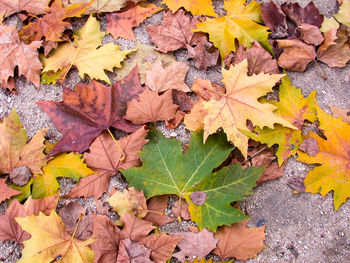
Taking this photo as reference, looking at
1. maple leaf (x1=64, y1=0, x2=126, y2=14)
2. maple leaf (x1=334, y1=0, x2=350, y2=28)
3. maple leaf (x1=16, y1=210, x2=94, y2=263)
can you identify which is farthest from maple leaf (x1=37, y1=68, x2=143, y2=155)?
maple leaf (x1=334, y1=0, x2=350, y2=28)

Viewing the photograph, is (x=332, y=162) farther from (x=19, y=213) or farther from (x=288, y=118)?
(x=19, y=213)

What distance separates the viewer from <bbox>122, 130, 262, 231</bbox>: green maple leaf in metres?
1.51

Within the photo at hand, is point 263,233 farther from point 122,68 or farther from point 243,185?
point 122,68

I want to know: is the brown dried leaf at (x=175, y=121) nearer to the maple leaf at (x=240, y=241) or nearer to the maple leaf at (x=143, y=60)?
the maple leaf at (x=143, y=60)

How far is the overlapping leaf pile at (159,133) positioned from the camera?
1522 mm

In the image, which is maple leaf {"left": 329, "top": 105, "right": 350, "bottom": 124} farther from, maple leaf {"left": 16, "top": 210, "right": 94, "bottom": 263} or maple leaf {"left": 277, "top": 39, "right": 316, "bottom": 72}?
maple leaf {"left": 16, "top": 210, "right": 94, "bottom": 263}

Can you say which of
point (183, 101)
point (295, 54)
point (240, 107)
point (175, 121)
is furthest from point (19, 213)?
point (295, 54)

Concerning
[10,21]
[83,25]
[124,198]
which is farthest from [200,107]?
[10,21]

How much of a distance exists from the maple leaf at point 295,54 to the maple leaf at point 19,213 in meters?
1.40

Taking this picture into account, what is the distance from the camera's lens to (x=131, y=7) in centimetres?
207

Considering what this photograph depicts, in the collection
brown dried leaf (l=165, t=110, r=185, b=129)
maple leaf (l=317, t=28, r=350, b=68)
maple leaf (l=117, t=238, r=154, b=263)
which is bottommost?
maple leaf (l=117, t=238, r=154, b=263)

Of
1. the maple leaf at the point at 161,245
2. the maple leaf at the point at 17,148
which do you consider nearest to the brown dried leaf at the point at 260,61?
the maple leaf at the point at 161,245

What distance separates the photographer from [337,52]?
1.88 metres

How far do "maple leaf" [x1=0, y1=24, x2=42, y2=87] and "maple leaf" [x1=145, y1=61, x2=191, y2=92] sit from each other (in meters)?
0.65
